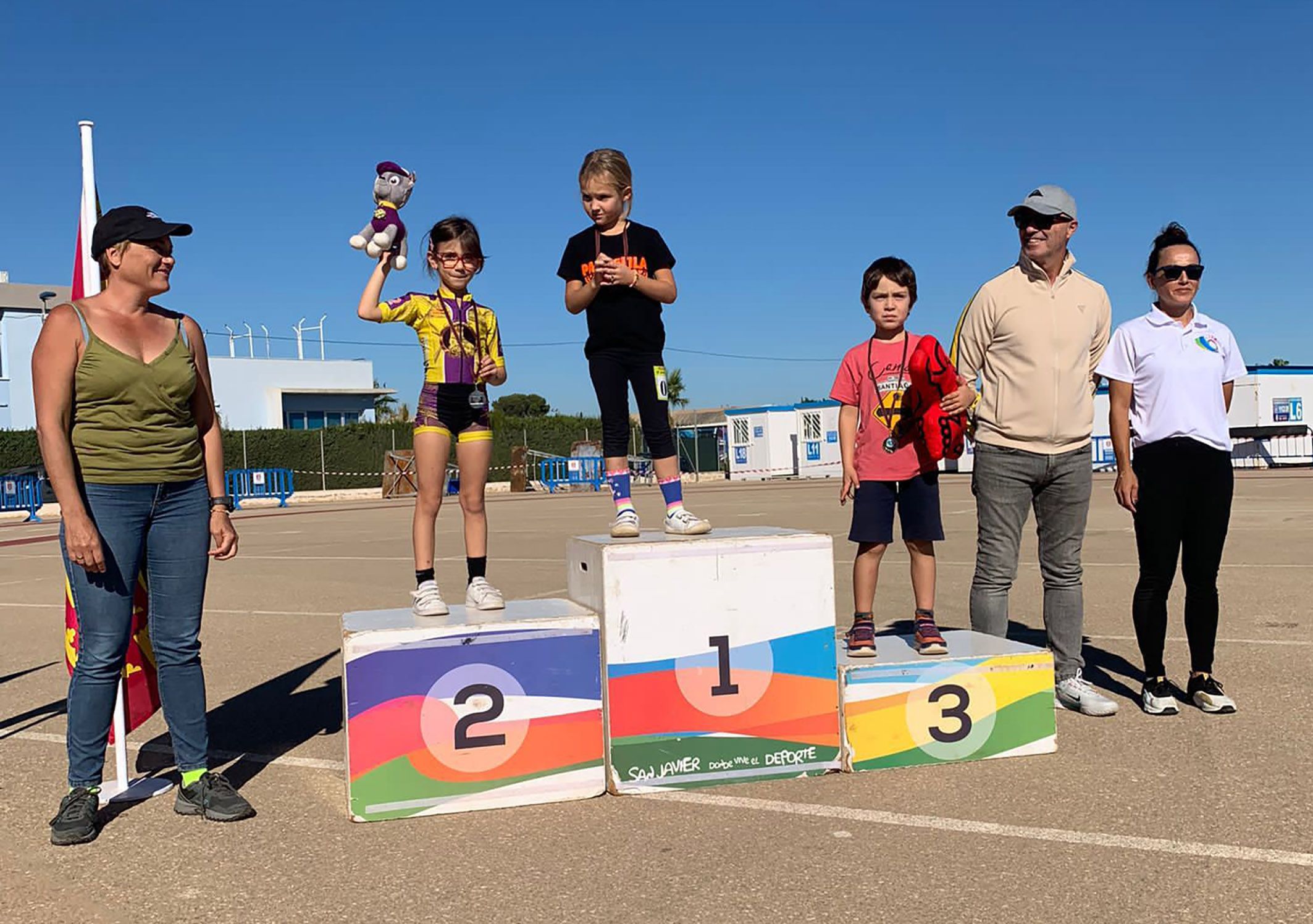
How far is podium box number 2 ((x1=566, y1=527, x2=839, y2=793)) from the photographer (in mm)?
4379

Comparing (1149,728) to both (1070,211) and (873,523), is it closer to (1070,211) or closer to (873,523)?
(873,523)

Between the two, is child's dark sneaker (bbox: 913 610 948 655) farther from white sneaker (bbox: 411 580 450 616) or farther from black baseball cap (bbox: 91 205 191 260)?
black baseball cap (bbox: 91 205 191 260)

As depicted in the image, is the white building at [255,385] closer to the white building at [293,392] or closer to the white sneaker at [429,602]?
the white building at [293,392]

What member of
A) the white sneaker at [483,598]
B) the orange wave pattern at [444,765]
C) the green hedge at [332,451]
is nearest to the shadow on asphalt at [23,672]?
the white sneaker at [483,598]

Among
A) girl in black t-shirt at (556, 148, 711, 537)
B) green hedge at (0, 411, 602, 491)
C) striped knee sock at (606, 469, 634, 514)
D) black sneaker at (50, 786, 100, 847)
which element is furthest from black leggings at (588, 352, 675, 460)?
green hedge at (0, 411, 602, 491)

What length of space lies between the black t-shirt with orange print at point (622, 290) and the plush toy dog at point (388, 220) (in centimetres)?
75

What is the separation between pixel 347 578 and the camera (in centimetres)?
1189

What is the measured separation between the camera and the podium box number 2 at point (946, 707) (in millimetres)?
4598

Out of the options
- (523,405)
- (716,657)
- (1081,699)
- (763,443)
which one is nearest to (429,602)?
(716,657)

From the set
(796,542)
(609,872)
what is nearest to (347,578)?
(796,542)

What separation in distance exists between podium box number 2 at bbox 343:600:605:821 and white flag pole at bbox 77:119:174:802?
986mm

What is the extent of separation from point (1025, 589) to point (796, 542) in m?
5.75

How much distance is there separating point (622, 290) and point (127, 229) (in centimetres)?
213

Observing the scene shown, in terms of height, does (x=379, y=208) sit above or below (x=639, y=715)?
above
